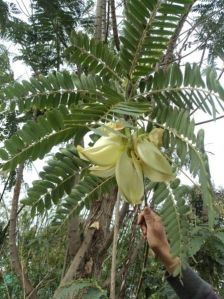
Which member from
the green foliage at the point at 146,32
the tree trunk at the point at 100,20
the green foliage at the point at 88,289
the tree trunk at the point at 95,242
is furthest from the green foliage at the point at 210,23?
the green foliage at the point at 146,32

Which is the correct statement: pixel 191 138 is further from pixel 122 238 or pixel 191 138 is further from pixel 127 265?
pixel 122 238

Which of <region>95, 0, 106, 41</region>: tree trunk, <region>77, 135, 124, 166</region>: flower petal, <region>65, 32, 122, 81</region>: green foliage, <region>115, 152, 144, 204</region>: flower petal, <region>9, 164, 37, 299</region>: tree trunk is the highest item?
<region>95, 0, 106, 41</region>: tree trunk

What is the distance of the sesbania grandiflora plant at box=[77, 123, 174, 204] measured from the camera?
31.3 inches

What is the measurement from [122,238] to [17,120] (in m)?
0.92

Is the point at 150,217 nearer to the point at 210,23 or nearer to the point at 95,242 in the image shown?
the point at 95,242

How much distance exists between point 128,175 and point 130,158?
1.1 inches

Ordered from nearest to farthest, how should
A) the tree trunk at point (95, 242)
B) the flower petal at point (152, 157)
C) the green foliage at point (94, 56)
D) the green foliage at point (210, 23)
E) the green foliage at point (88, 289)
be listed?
the flower petal at point (152, 157) < the green foliage at point (94, 56) < the green foliage at point (88, 289) < the tree trunk at point (95, 242) < the green foliage at point (210, 23)

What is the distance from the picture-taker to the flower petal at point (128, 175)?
80 centimetres

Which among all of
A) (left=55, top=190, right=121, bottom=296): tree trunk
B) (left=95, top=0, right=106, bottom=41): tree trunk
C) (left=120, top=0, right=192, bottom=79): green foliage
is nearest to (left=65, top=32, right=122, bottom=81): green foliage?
(left=120, top=0, right=192, bottom=79): green foliage

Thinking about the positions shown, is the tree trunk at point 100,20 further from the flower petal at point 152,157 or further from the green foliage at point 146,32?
the flower petal at point 152,157

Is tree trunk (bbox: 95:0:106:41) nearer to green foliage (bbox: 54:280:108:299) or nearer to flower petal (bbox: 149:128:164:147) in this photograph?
green foliage (bbox: 54:280:108:299)

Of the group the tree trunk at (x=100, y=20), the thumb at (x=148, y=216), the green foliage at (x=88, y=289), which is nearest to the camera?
the thumb at (x=148, y=216)

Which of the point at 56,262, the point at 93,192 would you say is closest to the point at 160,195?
the point at 93,192

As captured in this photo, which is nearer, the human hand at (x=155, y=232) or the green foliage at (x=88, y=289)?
the human hand at (x=155, y=232)
